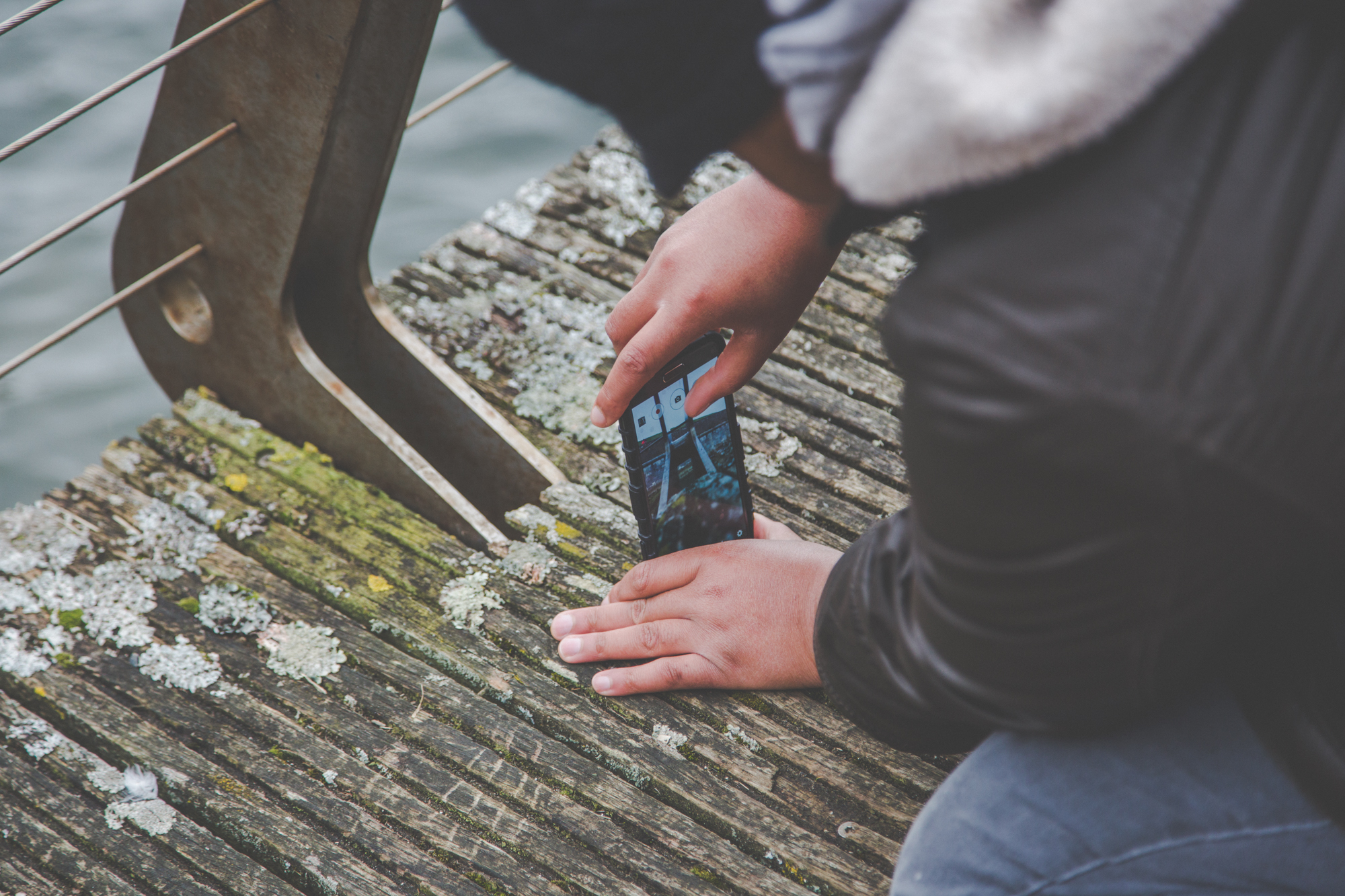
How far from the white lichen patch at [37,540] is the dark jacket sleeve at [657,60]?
1324 mm

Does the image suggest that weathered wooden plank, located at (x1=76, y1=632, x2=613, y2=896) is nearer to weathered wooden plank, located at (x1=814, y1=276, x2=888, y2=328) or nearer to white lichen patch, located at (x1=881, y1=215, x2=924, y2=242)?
weathered wooden plank, located at (x1=814, y1=276, x2=888, y2=328)

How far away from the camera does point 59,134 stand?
5.12 metres

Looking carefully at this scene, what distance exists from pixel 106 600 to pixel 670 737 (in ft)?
2.84

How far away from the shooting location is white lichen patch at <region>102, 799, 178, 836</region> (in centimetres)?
122

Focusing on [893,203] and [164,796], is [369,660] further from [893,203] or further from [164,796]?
[893,203]

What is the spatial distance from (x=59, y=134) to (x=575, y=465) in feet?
15.6

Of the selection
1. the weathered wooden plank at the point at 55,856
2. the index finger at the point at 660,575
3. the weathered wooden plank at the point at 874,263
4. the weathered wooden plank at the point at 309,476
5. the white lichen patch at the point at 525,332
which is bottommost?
the weathered wooden plank at the point at 55,856

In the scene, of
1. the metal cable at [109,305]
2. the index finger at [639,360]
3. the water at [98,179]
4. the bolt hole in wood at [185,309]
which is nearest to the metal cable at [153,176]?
the metal cable at [109,305]

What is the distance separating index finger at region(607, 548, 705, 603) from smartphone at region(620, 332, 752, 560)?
3cm

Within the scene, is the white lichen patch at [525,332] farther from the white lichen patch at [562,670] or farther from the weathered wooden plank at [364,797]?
the weathered wooden plank at [364,797]

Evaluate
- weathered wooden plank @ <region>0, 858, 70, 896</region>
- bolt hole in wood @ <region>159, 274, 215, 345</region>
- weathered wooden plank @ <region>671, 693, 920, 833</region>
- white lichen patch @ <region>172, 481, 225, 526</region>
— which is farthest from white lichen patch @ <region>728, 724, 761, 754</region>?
bolt hole in wood @ <region>159, 274, 215, 345</region>

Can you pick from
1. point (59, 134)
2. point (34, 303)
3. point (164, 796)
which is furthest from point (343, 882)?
point (59, 134)

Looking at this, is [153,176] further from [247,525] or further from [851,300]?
[851,300]

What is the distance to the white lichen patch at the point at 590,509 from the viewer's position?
5.16 ft
